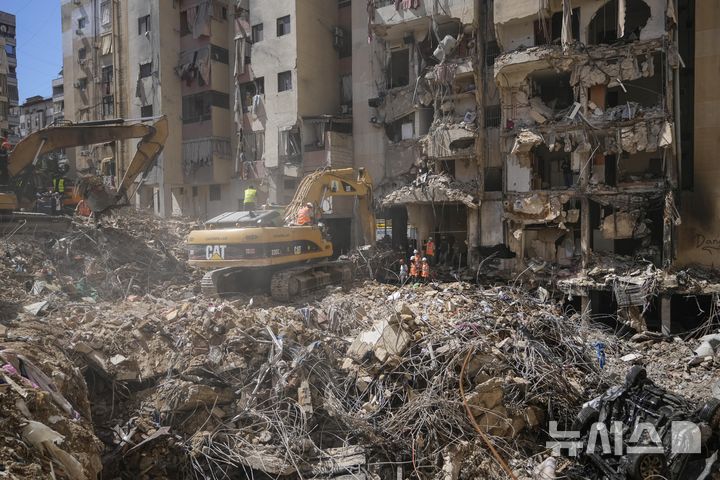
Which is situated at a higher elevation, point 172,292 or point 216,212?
point 216,212

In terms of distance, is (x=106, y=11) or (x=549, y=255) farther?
(x=106, y=11)

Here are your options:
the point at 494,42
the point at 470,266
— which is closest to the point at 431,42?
the point at 494,42

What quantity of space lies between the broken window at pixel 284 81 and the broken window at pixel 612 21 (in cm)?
1340

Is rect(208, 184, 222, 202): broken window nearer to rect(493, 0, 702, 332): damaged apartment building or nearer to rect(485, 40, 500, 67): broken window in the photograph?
rect(485, 40, 500, 67): broken window

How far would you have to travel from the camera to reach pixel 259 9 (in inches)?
1022

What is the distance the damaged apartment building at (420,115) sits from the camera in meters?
19.6

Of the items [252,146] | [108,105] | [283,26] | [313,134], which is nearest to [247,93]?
[252,146]

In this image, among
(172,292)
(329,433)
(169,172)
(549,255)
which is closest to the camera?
(329,433)

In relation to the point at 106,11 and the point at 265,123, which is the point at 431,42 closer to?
the point at 265,123

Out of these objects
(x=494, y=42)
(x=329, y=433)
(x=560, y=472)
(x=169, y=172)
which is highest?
(x=494, y=42)

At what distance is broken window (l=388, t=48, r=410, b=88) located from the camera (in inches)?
893

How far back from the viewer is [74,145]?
14.9m

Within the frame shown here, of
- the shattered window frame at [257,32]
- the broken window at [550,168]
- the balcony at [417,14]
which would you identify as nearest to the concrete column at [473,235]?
the broken window at [550,168]

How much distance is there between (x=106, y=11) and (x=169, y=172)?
12209mm
